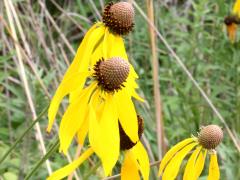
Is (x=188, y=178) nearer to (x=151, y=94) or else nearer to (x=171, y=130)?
(x=171, y=130)

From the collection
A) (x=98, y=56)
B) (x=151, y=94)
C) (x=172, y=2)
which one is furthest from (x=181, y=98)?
(x=98, y=56)

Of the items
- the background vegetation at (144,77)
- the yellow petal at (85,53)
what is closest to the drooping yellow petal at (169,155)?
the yellow petal at (85,53)

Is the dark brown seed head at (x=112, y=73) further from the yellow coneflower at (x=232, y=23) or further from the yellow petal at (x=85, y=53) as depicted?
the yellow coneflower at (x=232, y=23)

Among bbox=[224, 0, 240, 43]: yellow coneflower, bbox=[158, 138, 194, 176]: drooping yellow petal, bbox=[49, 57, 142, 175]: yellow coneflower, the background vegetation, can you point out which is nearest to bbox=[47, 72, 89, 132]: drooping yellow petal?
bbox=[49, 57, 142, 175]: yellow coneflower

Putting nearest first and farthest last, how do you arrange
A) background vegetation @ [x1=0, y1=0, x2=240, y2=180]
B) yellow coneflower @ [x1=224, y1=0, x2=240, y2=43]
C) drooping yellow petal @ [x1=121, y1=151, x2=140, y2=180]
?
1. drooping yellow petal @ [x1=121, y1=151, x2=140, y2=180]
2. background vegetation @ [x1=0, y1=0, x2=240, y2=180]
3. yellow coneflower @ [x1=224, y1=0, x2=240, y2=43]

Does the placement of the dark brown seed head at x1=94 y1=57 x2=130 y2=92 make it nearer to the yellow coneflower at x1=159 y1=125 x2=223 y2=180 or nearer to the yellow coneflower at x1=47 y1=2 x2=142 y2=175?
the yellow coneflower at x1=47 y1=2 x2=142 y2=175

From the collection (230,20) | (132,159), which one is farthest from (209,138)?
(230,20)
